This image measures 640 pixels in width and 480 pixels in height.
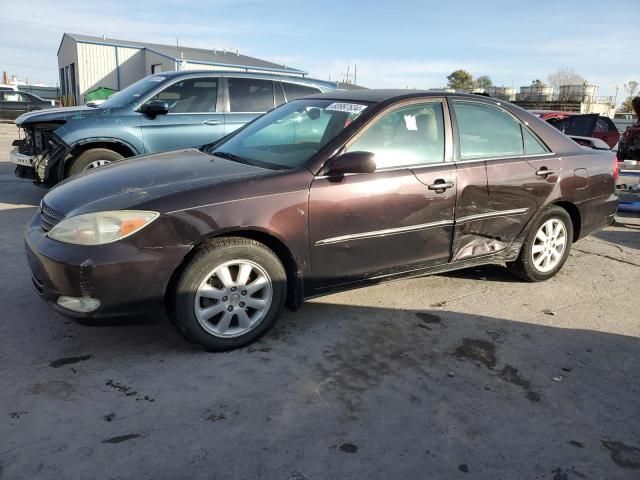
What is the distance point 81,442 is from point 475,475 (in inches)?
68.8

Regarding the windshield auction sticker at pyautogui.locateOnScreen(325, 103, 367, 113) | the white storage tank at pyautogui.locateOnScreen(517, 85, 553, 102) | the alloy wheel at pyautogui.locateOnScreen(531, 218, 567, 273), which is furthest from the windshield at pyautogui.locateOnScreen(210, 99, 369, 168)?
the white storage tank at pyautogui.locateOnScreen(517, 85, 553, 102)

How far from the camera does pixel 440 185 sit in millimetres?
3906

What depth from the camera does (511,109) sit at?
4574 mm

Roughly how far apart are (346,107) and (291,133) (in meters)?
0.48

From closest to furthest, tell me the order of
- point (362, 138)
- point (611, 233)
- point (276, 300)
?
point (276, 300), point (362, 138), point (611, 233)

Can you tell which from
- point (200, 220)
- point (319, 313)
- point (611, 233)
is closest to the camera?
point (200, 220)

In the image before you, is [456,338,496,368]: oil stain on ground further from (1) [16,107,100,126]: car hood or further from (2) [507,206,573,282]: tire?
(1) [16,107,100,126]: car hood

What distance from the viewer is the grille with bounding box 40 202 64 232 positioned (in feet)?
10.6

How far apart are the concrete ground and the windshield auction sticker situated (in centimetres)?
144

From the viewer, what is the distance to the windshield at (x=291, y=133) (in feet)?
12.3

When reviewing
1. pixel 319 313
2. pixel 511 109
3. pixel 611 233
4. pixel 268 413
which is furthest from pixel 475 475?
pixel 611 233

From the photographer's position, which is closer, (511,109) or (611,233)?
(511,109)

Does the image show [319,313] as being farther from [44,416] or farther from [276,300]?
[44,416]

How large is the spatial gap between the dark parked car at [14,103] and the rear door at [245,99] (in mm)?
16077
